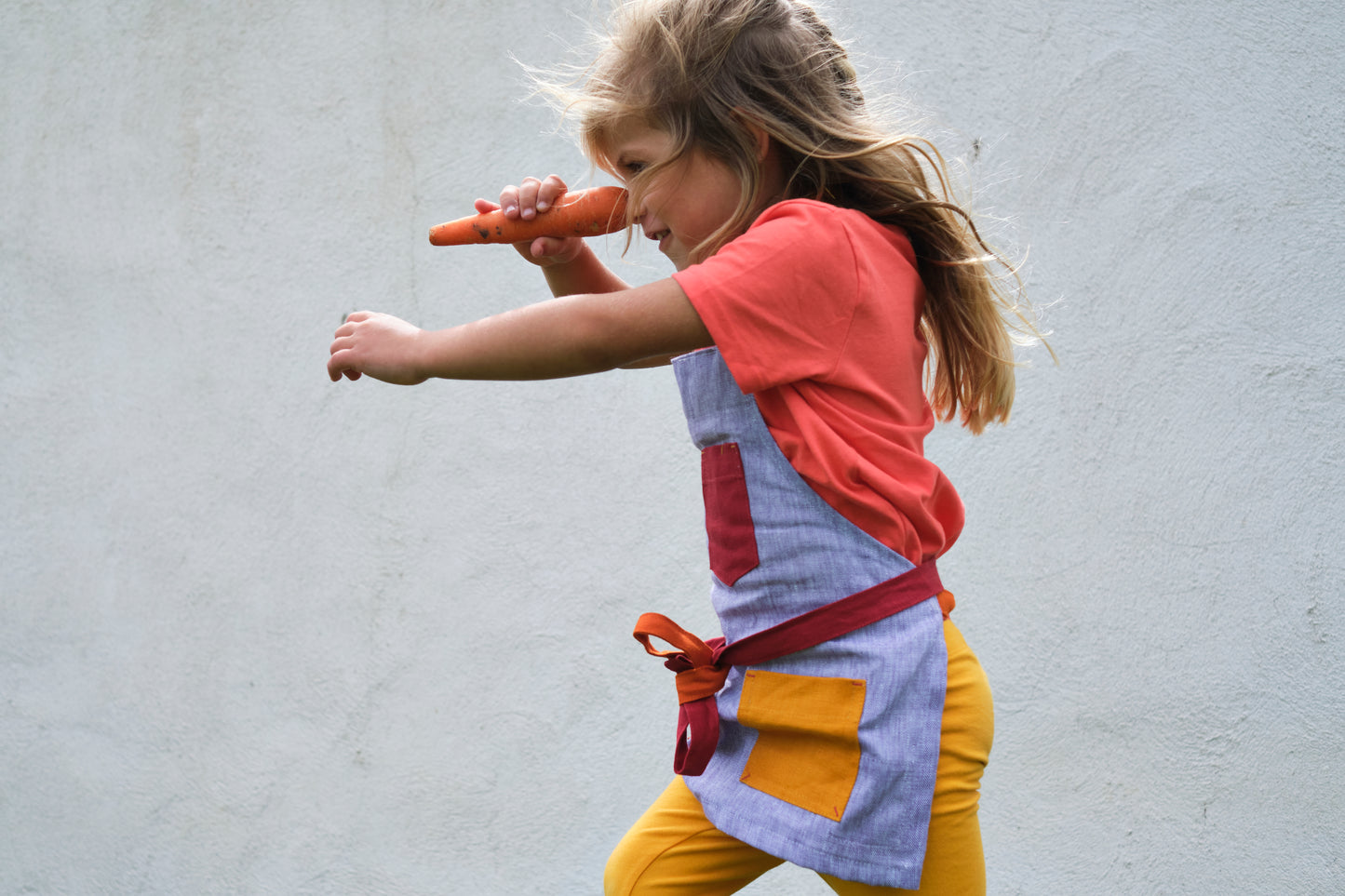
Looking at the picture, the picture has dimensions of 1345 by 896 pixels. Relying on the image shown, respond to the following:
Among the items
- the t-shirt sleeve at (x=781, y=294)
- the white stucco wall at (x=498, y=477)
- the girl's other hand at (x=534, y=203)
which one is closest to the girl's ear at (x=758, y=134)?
the t-shirt sleeve at (x=781, y=294)

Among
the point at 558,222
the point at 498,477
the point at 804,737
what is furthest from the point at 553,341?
the point at 498,477

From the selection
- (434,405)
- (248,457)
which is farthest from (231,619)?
(434,405)

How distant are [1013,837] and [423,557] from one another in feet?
3.66

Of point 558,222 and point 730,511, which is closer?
point 730,511

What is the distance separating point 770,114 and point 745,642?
486 mm

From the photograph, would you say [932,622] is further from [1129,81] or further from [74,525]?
[74,525]

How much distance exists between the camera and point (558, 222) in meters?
1.12

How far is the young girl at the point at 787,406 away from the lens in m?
0.88

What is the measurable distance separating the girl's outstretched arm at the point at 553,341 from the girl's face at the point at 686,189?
0.47ft

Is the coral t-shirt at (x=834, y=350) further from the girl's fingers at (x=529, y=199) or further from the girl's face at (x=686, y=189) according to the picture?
the girl's fingers at (x=529, y=199)

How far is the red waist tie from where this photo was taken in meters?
0.94

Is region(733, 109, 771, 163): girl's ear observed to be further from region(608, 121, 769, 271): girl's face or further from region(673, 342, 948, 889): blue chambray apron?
region(673, 342, 948, 889): blue chambray apron

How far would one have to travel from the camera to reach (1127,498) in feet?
5.62

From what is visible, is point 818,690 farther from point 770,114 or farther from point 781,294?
point 770,114
